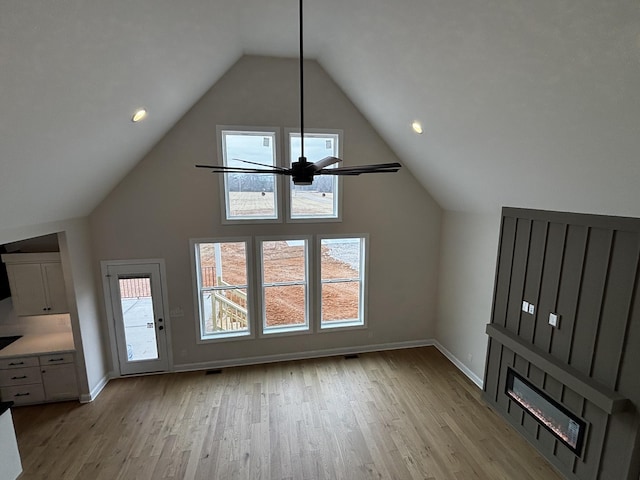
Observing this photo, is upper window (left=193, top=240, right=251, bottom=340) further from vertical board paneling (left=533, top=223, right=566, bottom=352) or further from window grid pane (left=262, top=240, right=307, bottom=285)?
vertical board paneling (left=533, top=223, right=566, bottom=352)

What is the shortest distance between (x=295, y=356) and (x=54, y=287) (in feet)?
12.1

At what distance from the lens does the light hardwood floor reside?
3.16 meters

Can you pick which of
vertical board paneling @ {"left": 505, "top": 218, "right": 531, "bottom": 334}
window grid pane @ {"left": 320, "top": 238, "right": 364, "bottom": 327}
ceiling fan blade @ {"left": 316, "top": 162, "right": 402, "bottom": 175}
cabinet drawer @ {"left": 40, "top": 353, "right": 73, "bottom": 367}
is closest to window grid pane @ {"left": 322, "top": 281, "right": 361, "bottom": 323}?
window grid pane @ {"left": 320, "top": 238, "right": 364, "bottom": 327}

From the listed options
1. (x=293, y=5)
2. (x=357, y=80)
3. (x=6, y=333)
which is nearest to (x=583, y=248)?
(x=357, y=80)

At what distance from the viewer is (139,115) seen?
316cm

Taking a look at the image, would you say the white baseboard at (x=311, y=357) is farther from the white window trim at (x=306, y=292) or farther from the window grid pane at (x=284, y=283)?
the window grid pane at (x=284, y=283)

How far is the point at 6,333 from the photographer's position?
437 cm

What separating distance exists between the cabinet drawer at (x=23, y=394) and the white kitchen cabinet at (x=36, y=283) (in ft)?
3.27

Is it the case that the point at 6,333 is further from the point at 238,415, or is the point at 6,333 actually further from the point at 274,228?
the point at 274,228

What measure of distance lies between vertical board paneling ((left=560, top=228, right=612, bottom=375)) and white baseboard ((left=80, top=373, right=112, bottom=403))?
19.8 ft

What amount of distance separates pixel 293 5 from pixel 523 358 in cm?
476

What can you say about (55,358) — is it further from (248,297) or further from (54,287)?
(248,297)

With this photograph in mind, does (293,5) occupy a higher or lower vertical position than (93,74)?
higher

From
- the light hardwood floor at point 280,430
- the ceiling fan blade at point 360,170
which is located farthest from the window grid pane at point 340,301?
the ceiling fan blade at point 360,170
